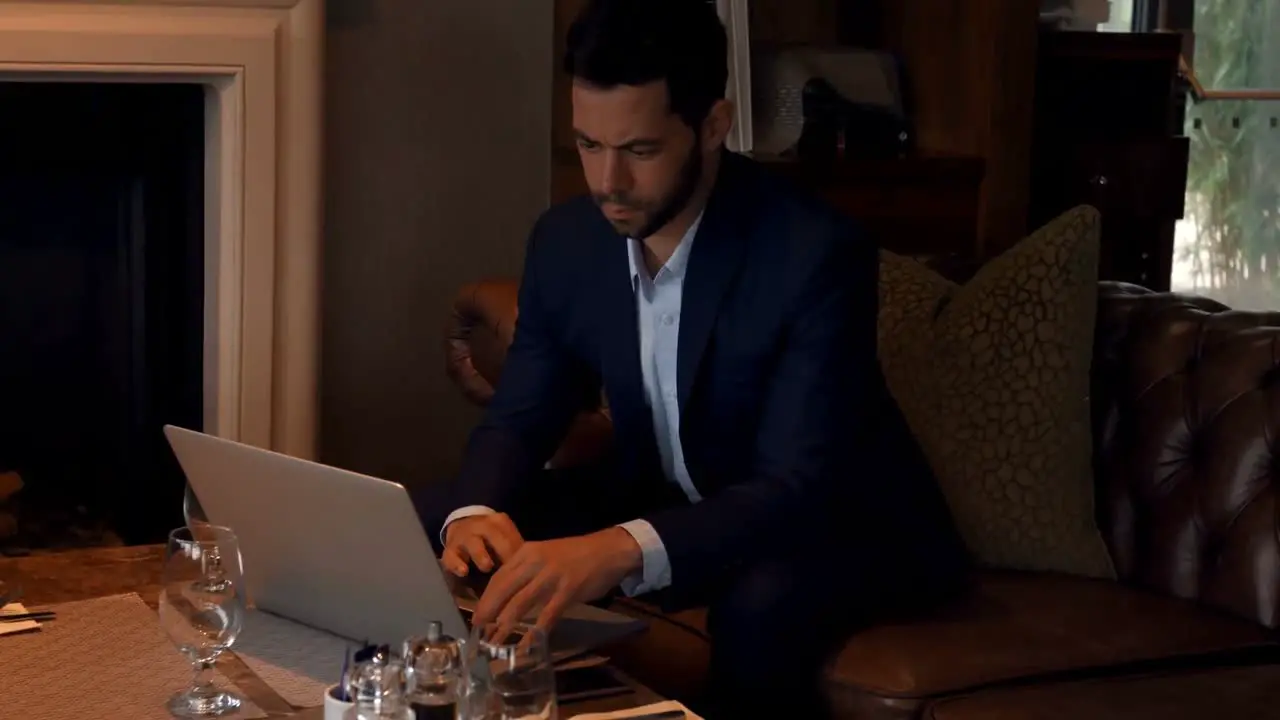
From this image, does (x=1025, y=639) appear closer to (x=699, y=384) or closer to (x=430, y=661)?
(x=699, y=384)

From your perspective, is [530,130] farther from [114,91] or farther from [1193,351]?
[1193,351]

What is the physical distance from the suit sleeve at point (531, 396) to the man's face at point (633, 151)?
235 millimetres

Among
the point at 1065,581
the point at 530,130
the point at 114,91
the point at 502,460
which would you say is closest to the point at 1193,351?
the point at 1065,581

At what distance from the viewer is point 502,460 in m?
2.15

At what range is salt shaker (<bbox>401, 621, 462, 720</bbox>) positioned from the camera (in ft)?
4.47

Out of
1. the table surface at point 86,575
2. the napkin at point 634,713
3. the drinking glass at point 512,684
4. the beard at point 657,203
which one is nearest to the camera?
the drinking glass at point 512,684

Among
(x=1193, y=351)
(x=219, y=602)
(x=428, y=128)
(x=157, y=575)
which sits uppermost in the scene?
(x=428, y=128)

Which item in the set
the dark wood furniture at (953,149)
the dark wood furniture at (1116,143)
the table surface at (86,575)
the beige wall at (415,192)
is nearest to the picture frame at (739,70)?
the dark wood furniture at (953,149)

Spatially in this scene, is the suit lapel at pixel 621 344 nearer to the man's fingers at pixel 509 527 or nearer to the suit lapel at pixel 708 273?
the suit lapel at pixel 708 273

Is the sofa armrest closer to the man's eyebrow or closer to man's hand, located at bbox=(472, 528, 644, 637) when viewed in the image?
the man's eyebrow

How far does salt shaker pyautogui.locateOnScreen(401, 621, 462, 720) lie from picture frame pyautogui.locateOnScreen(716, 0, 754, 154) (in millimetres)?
1825

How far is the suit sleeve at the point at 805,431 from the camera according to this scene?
75.2 inches

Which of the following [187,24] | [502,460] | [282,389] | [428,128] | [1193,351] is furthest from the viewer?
[428,128]

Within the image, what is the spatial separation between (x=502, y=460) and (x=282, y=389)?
37.1 inches
